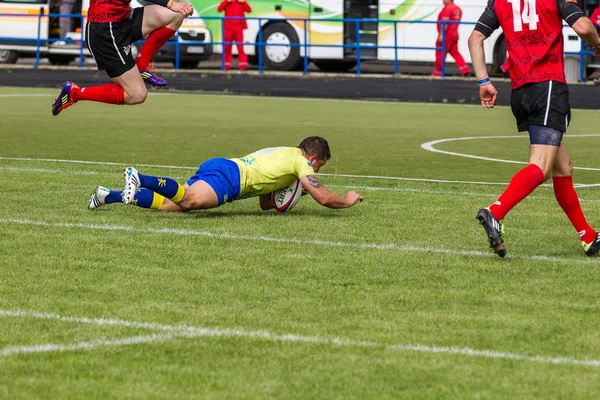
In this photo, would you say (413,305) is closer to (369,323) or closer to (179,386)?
(369,323)

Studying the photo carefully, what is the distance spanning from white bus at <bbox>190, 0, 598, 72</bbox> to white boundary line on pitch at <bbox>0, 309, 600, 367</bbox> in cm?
2685

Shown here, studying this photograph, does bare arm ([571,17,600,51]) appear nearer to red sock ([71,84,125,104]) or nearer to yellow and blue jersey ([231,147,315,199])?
yellow and blue jersey ([231,147,315,199])

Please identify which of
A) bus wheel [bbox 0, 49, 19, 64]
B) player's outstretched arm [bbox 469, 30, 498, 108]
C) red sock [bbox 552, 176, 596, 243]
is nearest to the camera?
player's outstretched arm [bbox 469, 30, 498, 108]

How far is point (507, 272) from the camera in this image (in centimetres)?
771

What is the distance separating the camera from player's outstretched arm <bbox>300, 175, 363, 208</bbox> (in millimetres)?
9672

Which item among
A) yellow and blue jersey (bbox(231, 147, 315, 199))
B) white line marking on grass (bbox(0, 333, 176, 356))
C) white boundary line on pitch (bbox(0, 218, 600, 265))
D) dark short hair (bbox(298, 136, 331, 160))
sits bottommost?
white line marking on grass (bbox(0, 333, 176, 356))

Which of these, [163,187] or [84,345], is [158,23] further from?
[84,345]

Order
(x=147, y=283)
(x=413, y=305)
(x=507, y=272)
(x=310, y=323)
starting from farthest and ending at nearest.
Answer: (x=507, y=272) < (x=147, y=283) < (x=413, y=305) < (x=310, y=323)

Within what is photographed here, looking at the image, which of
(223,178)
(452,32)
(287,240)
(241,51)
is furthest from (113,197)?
(241,51)

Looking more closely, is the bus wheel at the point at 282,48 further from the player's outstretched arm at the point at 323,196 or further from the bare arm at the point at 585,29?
the bare arm at the point at 585,29

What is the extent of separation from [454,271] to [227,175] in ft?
8.61

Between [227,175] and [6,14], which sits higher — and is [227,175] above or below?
below

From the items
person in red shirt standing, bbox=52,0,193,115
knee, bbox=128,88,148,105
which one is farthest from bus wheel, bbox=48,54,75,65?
knee, bbox=128,88,148,105

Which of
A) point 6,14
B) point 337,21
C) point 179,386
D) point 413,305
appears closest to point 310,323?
Result: point 413,305
